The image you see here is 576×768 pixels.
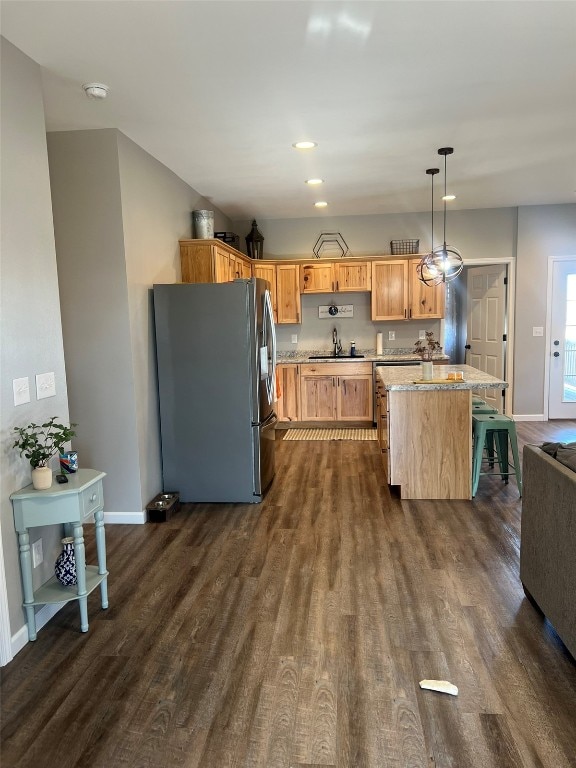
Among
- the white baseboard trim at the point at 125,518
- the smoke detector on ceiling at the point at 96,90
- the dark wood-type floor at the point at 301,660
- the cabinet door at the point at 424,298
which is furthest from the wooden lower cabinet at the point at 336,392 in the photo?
the smoke detector on ceiling at the point at 96,90

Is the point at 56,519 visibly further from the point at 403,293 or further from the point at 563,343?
the point at 563,343

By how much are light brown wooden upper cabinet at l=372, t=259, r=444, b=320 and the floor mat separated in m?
1.57

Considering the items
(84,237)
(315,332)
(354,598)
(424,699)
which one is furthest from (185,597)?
(315,332)

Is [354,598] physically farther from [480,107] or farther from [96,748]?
[480,107]

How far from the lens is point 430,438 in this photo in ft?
13.4

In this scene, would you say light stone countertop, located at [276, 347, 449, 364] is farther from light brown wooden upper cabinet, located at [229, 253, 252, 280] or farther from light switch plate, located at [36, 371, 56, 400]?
light switch plate, located at [36, 371, 56, 400]

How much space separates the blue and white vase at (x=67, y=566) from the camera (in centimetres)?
254

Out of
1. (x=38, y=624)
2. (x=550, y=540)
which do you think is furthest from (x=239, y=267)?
(x=550, y=540)

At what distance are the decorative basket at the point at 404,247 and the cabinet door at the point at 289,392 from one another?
1912mm

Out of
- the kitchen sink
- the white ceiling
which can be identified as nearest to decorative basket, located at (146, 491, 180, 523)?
the white ceiling

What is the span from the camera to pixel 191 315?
4023 millimetres

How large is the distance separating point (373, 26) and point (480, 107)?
128 centimetres

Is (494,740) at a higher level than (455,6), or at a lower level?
lower

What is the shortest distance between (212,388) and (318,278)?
3.19 m
